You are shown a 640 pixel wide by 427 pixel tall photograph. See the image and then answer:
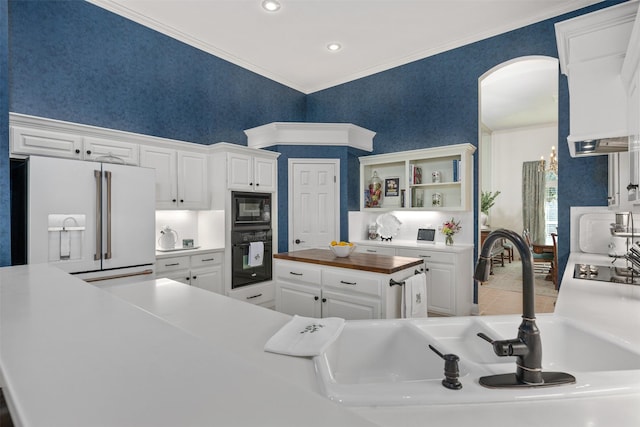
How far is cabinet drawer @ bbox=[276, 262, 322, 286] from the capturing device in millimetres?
2771

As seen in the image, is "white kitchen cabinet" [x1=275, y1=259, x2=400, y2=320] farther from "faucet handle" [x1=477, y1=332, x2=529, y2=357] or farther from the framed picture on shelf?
the framed picture on shelf

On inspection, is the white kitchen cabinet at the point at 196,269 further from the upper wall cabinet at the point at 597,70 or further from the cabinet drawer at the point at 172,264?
the upper wall cabinet at the point at 597,70

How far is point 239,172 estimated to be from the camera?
4035 mm

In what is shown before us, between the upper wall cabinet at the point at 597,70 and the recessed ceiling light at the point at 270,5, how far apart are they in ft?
8.86

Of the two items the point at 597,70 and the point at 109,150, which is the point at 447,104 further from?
the point at 109,150

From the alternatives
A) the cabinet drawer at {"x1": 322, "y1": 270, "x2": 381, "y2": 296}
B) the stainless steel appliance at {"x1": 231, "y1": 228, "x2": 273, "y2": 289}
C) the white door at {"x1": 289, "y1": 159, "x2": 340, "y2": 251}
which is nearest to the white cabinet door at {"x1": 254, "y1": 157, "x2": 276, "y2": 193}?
the white door at {"x1": 289, "y1": 159, "x2": 340, "y2": 251}

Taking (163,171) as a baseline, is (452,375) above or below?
below

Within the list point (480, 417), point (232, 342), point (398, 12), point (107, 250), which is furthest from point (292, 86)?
point (480, 417)

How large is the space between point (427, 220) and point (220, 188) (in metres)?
2.80

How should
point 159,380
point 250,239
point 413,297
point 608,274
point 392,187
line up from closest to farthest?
1. point 159,380
2. point 608,274
3. point 413,297
4. point 250,239
5. point 392,187

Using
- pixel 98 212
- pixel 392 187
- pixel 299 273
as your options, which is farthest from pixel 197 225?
pixel 392 187

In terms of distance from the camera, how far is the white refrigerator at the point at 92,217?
2.42 m

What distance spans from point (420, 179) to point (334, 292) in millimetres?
2553

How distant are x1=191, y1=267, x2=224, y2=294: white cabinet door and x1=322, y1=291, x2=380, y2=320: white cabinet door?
1.67 m
